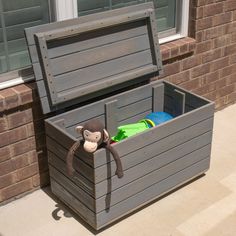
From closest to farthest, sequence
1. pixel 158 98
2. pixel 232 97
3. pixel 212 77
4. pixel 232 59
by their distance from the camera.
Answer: pixel 158 98
pixel 212 77
pixel 232 59
pixel 232 97

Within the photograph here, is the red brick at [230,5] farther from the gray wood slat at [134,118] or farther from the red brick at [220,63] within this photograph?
the gray wood slat at [134,118]

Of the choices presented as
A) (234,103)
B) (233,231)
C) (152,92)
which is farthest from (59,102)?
(234,103)

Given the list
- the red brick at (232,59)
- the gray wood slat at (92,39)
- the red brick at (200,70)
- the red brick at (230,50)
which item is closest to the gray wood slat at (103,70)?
the gray wood slat at (92,39)

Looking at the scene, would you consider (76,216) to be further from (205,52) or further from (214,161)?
(205,52)

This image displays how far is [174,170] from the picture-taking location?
3561 mm

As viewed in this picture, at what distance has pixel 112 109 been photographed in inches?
147

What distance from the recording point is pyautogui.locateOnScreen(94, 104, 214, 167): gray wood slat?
3077 millimetres

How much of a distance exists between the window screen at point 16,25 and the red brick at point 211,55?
67.4 inches

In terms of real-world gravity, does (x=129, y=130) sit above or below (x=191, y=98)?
below

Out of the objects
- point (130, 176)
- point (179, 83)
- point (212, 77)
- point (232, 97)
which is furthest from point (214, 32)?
point (130, 176)

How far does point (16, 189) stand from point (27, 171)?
16 cm

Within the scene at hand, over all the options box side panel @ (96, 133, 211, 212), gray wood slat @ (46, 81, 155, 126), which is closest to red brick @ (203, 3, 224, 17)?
gray wood slat @ (46, 81, 155, 126)

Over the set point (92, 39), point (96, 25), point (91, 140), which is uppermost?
point (96, 25)

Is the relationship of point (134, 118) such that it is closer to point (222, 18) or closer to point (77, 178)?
point (77, 178)
